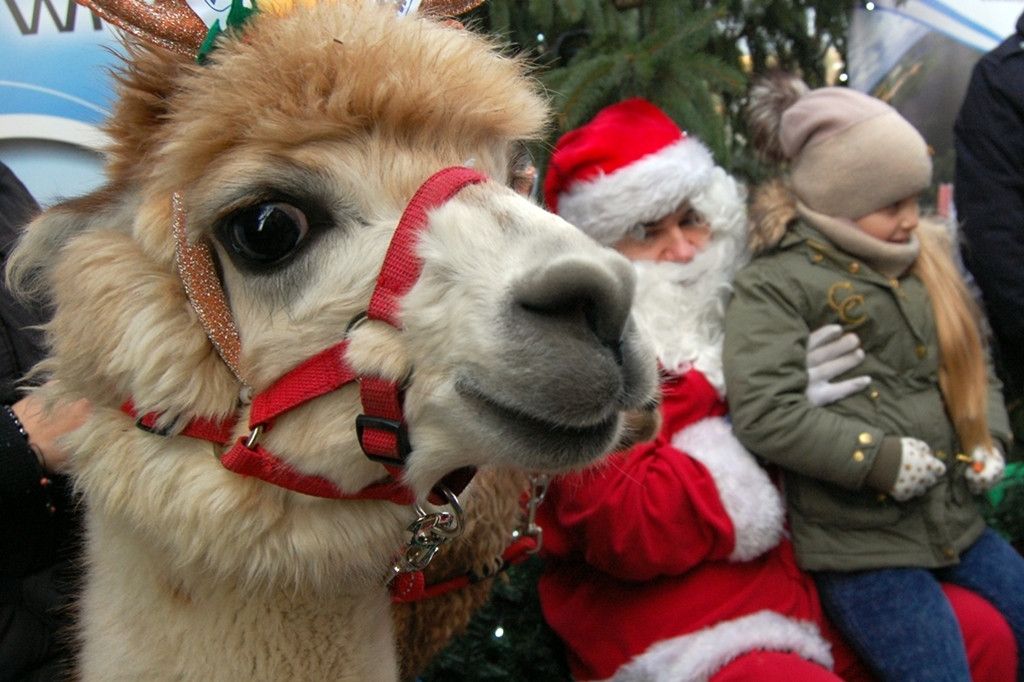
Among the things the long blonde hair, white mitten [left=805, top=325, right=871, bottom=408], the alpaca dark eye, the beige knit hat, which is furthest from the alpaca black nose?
the long blonde hair

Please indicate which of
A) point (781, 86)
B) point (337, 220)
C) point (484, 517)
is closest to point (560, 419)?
point (337, 220)

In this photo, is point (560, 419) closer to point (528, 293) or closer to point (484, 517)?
point (528, 293)

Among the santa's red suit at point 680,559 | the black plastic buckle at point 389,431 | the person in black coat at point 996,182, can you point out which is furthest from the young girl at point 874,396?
the black plastic buckle at point 389,431

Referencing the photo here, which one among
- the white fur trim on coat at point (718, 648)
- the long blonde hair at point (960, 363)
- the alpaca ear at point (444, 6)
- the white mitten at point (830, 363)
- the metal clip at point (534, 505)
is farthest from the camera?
the long blonde hair at point (960, 363)

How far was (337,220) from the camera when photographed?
1.17m

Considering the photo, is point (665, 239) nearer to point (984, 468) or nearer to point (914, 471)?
point (914, 471)

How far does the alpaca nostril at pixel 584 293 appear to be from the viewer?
94 cm

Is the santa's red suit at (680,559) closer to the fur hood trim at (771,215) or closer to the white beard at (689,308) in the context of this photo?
the white beard at (689,308)

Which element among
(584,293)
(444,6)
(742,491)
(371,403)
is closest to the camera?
(584,293)

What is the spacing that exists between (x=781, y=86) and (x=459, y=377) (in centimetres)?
206

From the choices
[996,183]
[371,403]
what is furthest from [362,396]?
[996,183]

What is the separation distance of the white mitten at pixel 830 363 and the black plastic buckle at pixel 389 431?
4.62 feet

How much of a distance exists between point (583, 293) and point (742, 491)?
1247mm

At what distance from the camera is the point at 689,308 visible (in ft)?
7.50
